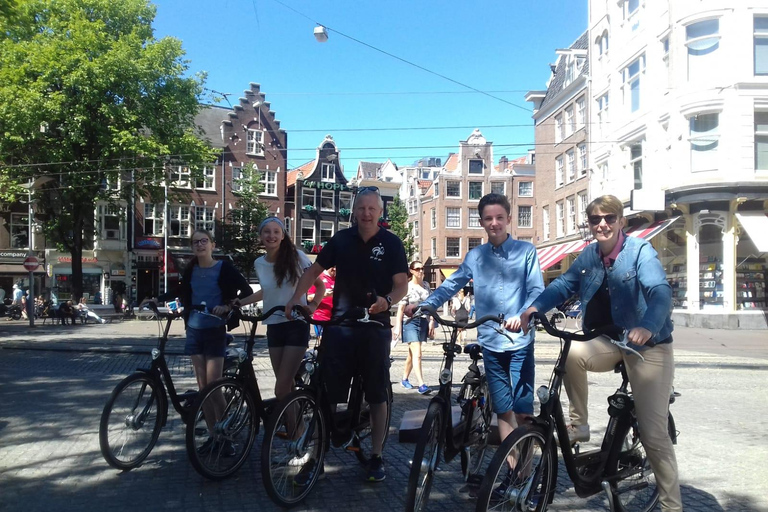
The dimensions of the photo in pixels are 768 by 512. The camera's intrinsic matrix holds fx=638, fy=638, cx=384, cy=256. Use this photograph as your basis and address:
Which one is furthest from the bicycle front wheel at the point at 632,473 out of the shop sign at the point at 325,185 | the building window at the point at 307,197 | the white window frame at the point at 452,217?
the white window frame at the point at 452,217

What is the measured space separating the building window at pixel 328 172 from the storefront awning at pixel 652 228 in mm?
29686

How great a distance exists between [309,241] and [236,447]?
4490 centimetres

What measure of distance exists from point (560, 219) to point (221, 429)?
35017 millimetres

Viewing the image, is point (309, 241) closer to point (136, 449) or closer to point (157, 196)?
point (157, 196)

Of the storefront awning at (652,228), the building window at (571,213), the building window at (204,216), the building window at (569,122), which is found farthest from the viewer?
the building window at (204,216)

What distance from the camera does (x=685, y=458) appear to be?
5121mm

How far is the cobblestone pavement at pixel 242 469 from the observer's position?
3.98 metres

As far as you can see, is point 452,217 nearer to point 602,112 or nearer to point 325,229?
point 325,229

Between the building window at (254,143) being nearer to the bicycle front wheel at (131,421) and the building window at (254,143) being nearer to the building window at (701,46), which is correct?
the building window at (701,46)

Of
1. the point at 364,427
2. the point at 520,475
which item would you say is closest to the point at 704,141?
the point at 364,427

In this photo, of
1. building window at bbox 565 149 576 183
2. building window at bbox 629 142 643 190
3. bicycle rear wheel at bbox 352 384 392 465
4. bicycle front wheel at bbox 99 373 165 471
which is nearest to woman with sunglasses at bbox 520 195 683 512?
bicycle rear wheel at bbox 352 384 392 465

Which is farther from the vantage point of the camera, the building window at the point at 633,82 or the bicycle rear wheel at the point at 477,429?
the building window at the point at 633,82

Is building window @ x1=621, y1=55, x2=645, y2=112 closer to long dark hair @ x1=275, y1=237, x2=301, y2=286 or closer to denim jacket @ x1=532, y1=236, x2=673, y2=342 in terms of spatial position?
long dark hair @ x1=275, y1=237, x2=301, y2=286

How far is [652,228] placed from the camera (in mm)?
24625
